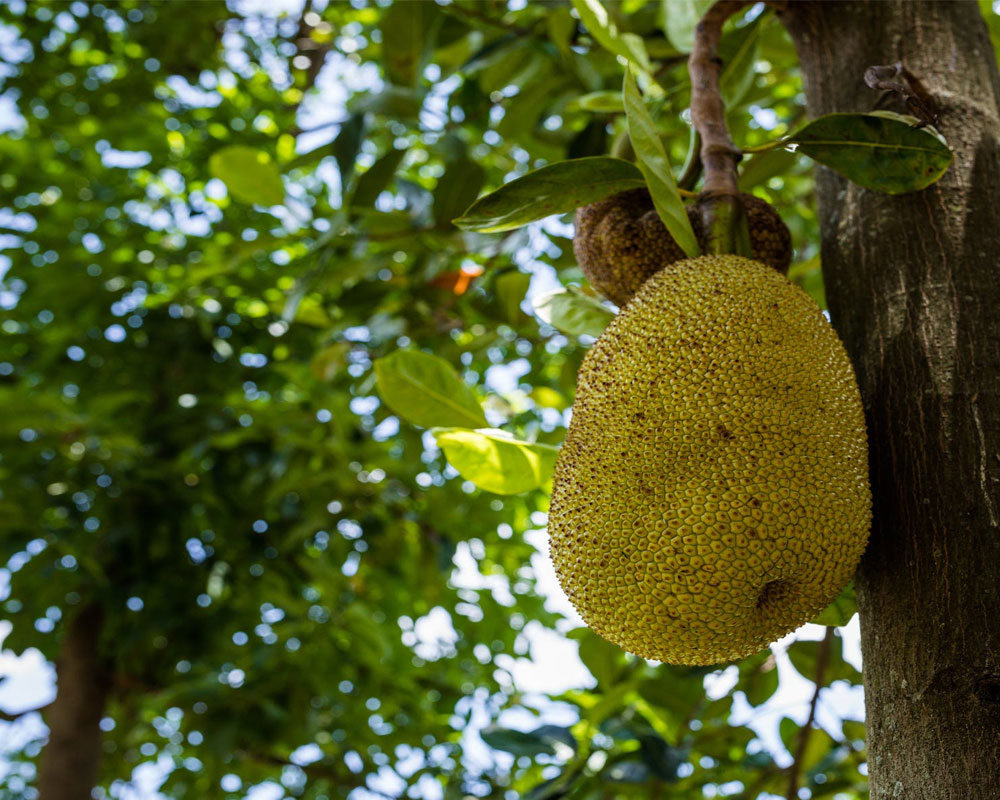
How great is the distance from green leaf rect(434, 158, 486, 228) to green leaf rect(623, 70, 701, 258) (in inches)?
32.9

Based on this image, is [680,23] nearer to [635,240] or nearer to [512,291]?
[635,240]

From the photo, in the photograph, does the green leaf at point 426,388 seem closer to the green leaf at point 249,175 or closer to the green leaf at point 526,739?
the green leaf at point 249,175

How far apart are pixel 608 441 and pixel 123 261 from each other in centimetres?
288

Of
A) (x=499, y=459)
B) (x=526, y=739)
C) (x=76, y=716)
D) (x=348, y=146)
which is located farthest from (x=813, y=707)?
(x=76, y=716)

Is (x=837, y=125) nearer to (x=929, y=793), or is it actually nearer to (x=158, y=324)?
(x=929, y=793)

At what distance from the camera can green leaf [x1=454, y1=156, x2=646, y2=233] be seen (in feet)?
3.01

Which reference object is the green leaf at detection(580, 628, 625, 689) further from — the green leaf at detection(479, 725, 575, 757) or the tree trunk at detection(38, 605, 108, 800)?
the tree trunk at detection(38, 605, 108, 800)

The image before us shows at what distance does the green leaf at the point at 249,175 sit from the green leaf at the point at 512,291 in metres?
0.46

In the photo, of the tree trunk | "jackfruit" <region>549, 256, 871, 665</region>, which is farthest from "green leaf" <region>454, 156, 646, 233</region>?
the tree trunk

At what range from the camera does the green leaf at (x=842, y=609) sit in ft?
3.06

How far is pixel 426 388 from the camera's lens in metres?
1.12

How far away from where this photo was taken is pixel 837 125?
90 cm

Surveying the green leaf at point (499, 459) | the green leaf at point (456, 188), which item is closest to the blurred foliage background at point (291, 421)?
the green leaf at point (456, 188)

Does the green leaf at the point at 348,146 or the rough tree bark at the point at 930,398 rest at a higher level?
the rough tree bark at the point at 930,398
